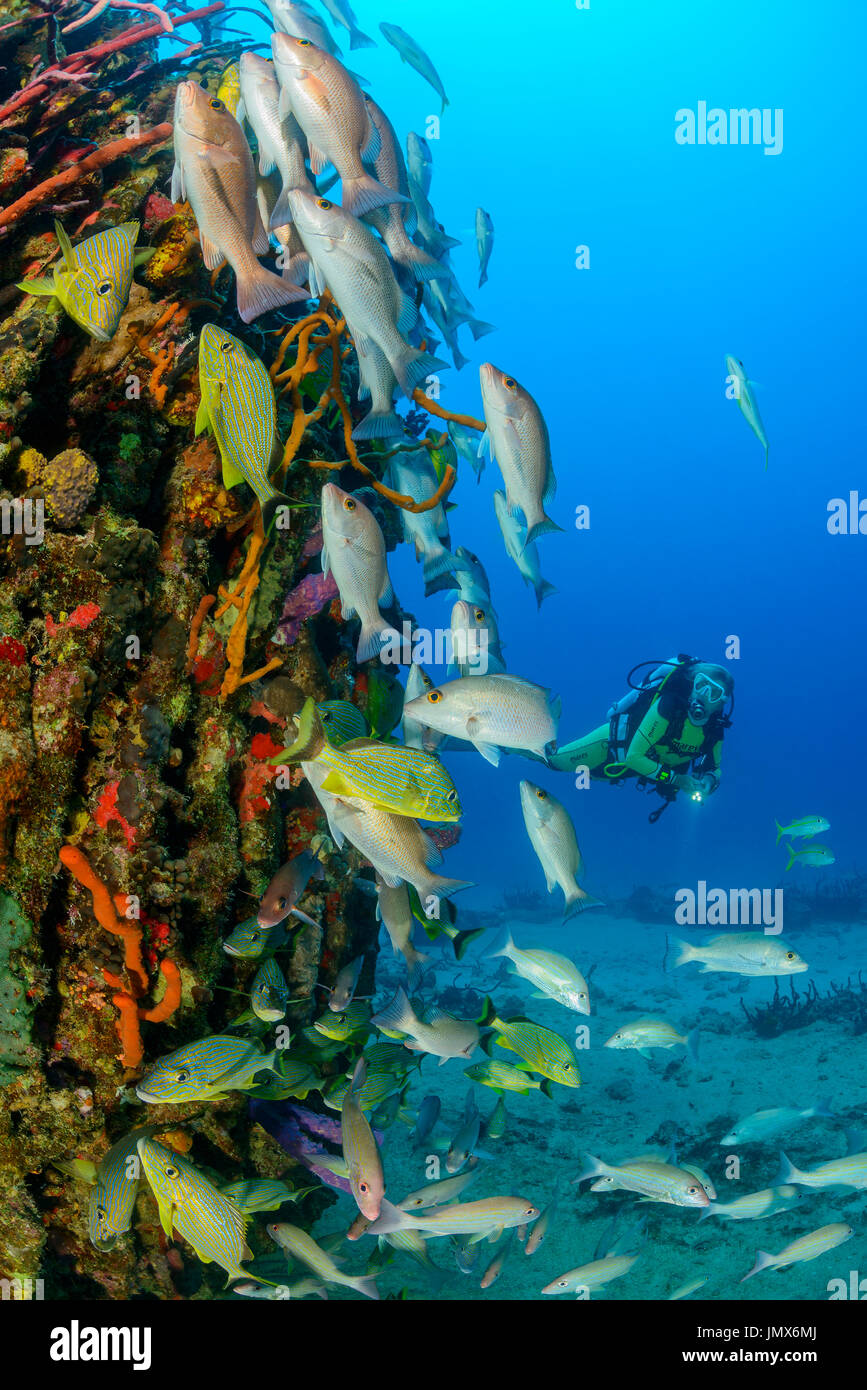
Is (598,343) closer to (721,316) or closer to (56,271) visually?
(721,316)

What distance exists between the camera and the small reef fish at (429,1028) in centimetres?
306

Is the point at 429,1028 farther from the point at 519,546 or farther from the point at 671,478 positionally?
the point at 671,478

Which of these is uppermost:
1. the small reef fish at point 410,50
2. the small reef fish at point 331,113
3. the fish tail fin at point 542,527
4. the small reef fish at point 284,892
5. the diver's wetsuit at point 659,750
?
the small reef fish at point 410,50

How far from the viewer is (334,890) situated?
3938mm

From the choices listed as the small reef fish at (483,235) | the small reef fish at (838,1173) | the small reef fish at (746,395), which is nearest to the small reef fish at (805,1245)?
the small reef fish at (838,1173)

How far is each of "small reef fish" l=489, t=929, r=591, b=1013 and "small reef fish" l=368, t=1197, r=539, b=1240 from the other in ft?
2.97

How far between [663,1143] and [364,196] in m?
7.43

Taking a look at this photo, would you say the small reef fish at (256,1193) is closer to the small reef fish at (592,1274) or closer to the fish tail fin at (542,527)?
the small reef fish at (592,1274)

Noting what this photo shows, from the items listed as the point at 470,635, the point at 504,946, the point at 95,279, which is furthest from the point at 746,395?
the point at 95,279

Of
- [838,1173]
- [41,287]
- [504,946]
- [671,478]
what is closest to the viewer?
[41,287]

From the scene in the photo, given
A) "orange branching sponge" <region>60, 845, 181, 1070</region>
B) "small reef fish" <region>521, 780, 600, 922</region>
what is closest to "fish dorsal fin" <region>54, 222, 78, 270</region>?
"orange branching sponge" <region>60, 845, 181, 1070</region>

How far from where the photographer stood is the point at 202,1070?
2594 mm

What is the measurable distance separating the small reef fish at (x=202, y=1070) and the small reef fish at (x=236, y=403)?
215cm
